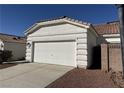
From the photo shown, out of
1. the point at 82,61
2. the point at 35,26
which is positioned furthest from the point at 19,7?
the point at 82,61

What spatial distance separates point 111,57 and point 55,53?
4.66m

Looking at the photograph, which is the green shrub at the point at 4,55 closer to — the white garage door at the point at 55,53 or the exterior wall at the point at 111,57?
the white garage door at the point at 55,53

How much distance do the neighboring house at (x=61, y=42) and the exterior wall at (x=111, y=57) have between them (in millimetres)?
1257

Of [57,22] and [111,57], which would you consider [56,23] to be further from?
[111,57]

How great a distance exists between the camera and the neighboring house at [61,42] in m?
9.61

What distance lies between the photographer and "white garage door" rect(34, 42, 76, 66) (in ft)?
33.4

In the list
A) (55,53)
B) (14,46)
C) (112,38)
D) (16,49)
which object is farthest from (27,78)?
(16,49)

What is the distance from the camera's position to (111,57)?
Result: 28.3 feet

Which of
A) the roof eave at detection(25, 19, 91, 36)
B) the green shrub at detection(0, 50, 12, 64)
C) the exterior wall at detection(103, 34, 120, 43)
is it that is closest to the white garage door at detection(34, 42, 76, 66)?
the roof eave at detection(25, 19, 91, 36)

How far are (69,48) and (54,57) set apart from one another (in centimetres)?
171

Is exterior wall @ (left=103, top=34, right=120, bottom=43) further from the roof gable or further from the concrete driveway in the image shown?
the concrete driveway

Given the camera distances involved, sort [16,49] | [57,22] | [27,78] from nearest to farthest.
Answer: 1. [27,78]
2. [57,22]
3. [16,49]

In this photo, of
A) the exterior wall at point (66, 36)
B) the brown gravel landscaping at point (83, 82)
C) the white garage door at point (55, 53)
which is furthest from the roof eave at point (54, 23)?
the brown gravel landscaping at point (83, 82)

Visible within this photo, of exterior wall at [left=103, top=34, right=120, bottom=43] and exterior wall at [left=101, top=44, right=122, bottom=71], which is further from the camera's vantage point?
exterior wall at [left=103, top=34, right=120, bottom=43]
